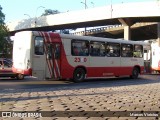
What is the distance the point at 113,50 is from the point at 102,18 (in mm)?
36113

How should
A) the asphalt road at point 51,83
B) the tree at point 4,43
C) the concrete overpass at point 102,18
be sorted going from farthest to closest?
the tree at point 4,43 → the concrete overpass at point 102,18 → the asphalt road at point 51,83

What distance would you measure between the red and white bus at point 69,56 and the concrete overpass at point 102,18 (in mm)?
25245

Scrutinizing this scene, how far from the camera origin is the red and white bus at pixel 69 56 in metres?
20.5

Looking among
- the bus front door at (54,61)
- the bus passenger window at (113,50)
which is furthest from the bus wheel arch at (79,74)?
the bus passenger window at (113,50)

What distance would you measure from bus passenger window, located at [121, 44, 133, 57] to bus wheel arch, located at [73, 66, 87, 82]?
440 centimetres

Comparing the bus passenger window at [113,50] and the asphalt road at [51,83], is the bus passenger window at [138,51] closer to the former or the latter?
the bus passenger window at [113,50]

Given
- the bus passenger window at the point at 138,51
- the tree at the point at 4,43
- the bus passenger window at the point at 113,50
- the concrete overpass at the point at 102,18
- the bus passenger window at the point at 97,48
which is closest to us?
the bus passenger window at the point at 97,48

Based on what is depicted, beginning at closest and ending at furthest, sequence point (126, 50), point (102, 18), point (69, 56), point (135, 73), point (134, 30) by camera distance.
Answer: point (69, 56) → point (126, 50) → point (135, 73) → point (102, 18) → point (134, 30)

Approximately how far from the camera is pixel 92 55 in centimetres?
2386

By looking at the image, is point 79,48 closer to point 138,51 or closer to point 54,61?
point 54,61

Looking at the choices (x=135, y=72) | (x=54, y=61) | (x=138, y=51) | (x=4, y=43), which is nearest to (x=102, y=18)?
(x=4, y=43)

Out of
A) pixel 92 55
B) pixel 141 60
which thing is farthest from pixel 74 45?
pixel 141 60

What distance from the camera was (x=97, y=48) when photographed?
24.2 meters

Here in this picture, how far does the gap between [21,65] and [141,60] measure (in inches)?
452
